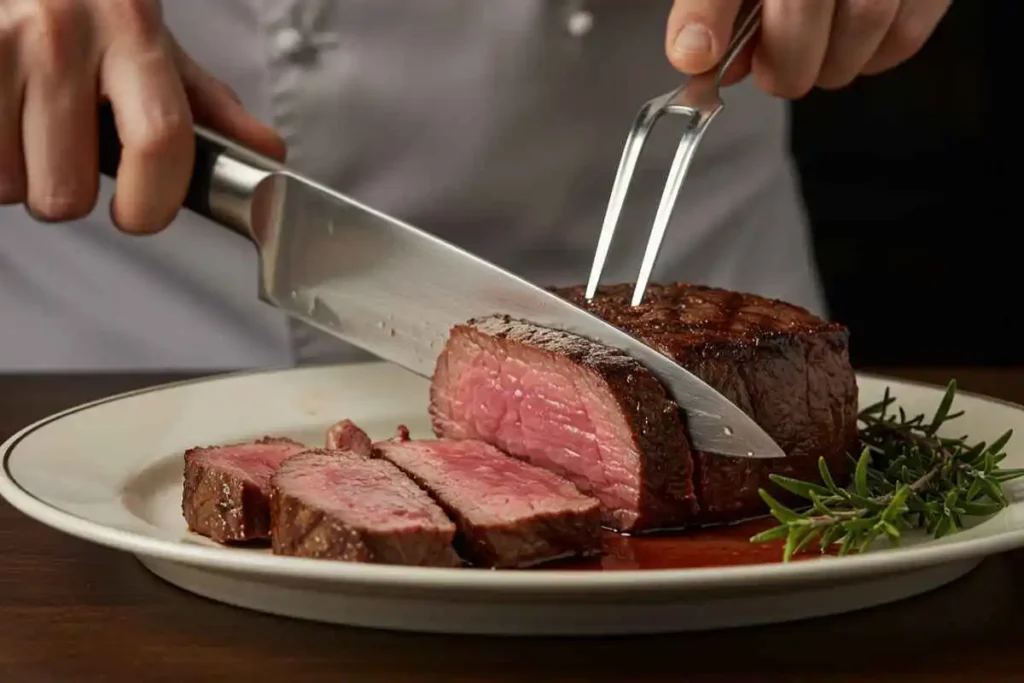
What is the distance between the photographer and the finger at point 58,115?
83.9 inches

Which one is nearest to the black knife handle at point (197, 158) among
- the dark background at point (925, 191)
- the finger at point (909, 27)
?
the finger at point (909, 27)

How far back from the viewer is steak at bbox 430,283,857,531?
1.84 meters

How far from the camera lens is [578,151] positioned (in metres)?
2.95

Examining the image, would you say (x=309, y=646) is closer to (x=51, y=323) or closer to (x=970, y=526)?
(x=970, y=526)

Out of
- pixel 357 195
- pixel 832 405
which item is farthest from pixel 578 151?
pixel 832 405

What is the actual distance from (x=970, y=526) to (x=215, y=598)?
938 millimetres

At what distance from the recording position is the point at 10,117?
2.16 meters

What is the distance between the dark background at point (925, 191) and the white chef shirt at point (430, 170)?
5.68 ft

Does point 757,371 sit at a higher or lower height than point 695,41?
lower

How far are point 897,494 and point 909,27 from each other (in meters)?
1.13

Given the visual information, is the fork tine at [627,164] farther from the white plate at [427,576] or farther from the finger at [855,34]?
the white plate at [427,576]

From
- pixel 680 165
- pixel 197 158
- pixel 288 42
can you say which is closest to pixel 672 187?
pixel 680 165

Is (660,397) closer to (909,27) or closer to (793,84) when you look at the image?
(793,84)

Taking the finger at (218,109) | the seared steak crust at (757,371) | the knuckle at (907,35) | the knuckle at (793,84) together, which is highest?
the knuckle at (907,35)
